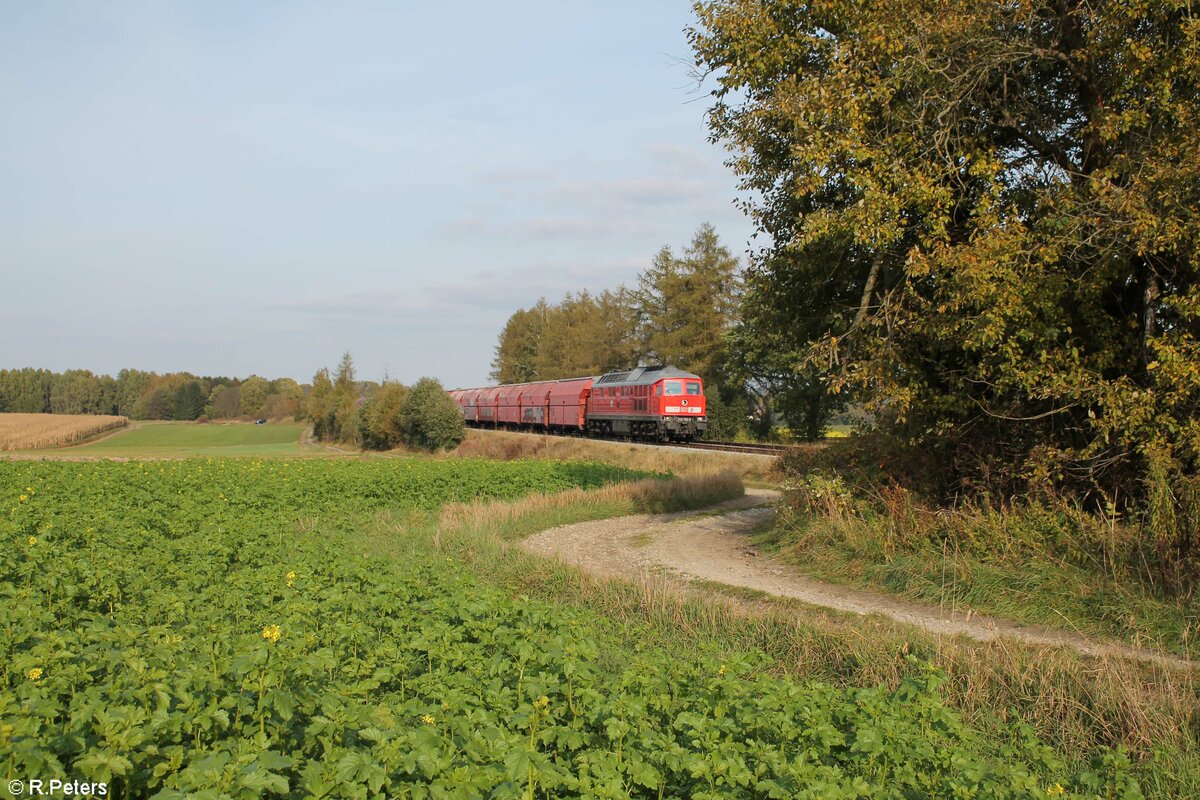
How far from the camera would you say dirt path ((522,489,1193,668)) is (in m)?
8.73

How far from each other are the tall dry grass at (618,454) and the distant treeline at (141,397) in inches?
2899

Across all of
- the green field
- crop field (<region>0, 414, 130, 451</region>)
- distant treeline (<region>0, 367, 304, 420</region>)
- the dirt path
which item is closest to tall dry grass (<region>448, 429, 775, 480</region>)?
the dirt path

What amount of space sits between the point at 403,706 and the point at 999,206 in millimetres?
10529

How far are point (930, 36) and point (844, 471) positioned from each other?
6787mm

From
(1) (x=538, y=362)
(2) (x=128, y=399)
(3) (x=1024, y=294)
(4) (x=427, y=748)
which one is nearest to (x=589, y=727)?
(4) (x=427, y=748)

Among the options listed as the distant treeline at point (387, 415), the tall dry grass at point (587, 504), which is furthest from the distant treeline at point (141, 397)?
the tall dry grass at point (587, 504)

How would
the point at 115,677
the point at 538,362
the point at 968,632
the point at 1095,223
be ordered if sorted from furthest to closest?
1. the point at 538,362
2. the point at 1095,223
3. the point at 968,632
4. the point at 115,677

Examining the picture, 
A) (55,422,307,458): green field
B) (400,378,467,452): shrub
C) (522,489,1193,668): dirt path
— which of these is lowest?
(522,489,1193,668): dirt path

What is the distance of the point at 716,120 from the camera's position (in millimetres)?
13875

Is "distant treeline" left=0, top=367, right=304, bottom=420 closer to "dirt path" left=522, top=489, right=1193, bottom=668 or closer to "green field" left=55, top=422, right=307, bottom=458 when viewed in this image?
"green field" left=55, top=422, right=307, bottom=458

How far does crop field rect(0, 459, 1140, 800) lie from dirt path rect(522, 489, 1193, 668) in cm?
326

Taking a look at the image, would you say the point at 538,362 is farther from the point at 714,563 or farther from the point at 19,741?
the point at 19,741

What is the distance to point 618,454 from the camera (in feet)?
112

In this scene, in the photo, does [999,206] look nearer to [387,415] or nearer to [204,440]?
[387,415]
